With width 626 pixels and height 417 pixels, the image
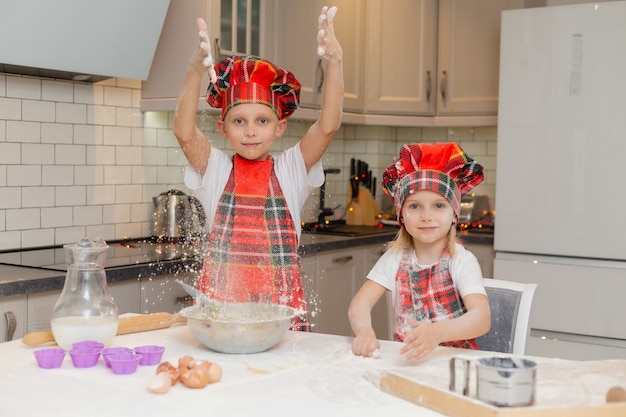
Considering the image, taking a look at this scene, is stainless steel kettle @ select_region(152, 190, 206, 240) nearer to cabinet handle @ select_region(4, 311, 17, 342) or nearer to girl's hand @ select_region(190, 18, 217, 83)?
cabinet handle @ select_region(4, 311, 17, 342)

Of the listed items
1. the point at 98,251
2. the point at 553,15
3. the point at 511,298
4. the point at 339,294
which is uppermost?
the point at 553,15

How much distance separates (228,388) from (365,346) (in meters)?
0.35

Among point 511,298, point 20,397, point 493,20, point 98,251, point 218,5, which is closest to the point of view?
point 20,397

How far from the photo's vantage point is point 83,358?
1.47 m

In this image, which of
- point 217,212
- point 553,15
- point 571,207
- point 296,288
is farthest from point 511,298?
point 553,15

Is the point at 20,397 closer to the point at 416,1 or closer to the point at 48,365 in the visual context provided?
the point at 48,365

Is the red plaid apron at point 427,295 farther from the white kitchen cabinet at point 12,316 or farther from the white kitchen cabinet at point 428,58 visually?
the white kitchen cabinet at point 428,58

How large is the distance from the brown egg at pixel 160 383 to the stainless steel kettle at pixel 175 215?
212 cm

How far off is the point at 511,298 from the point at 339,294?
181 cm

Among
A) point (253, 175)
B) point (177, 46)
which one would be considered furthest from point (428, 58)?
point (253, 175)

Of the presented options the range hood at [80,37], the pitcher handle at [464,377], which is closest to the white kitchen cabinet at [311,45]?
the range hood at [80,37]

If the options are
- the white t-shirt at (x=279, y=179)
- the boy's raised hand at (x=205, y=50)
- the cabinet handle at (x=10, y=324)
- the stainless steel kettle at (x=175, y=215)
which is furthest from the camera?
the stainless steel kettle at (x=175, y=215)

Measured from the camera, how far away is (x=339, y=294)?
12.3 ft

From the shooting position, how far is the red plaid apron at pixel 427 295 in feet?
6.44
